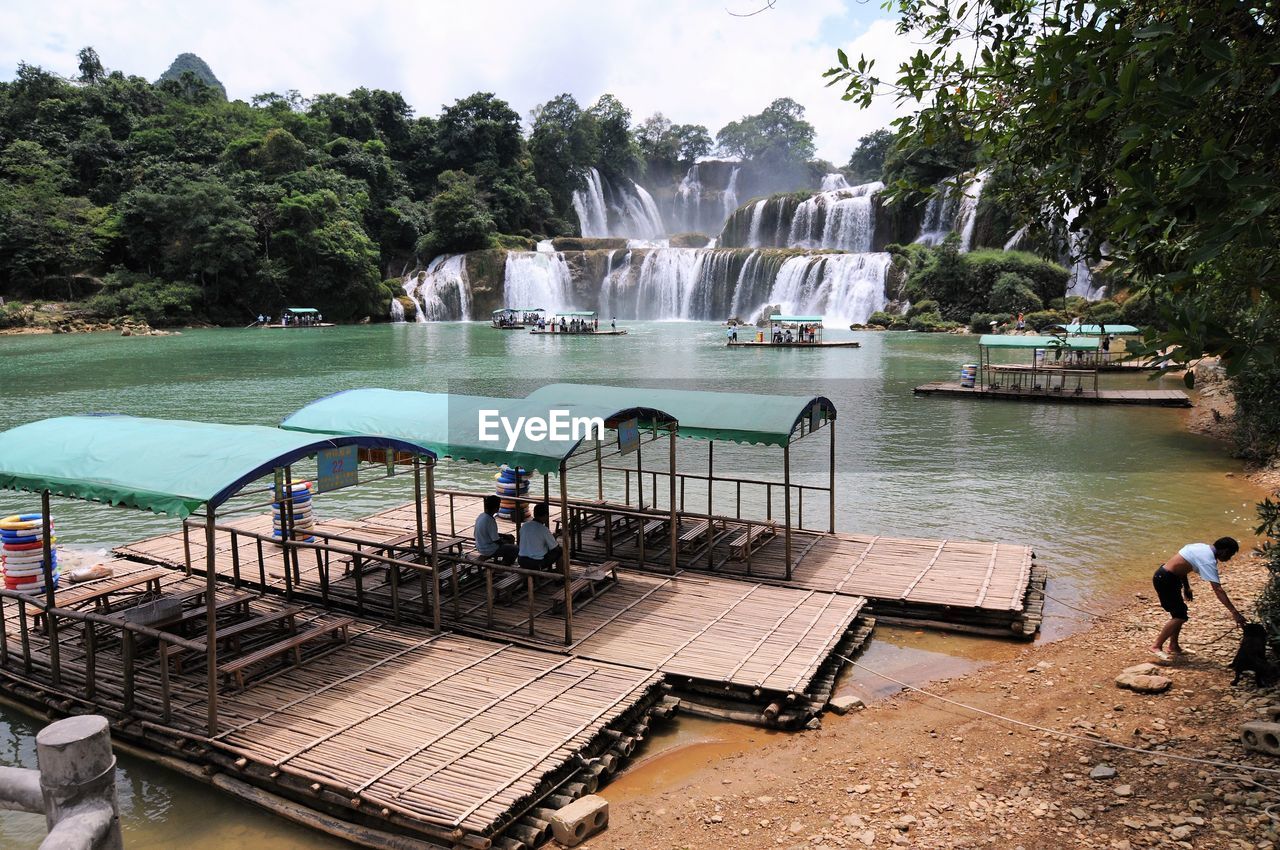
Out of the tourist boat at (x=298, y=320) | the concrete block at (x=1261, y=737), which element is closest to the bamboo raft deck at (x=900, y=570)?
the concrete block at (x=1261, y=737)

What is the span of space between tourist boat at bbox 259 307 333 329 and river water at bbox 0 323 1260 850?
16323 millimetres

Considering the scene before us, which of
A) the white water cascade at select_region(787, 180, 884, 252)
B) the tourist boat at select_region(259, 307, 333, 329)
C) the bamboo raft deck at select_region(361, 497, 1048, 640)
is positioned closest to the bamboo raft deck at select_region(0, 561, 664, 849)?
the bamboo raft deck at select_region(361, 497, 1048, 640)

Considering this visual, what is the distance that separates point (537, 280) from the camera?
74.3m

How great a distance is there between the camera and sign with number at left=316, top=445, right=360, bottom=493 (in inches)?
320

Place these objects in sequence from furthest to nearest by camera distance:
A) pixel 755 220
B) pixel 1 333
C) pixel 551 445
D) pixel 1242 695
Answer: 1. pixel 755 220
2. pixel 1 333
3. pixel 551 445
4. pixel 1242 695

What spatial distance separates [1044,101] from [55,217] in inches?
2991

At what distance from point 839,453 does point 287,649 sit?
16.2 m

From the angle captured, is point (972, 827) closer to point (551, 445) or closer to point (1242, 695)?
point (1242, 695)

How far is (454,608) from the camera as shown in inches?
367

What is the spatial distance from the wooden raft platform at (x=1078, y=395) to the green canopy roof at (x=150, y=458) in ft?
86.5

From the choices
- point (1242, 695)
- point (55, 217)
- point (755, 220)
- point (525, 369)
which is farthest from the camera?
point (755, 220)

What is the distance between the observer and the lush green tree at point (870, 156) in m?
103

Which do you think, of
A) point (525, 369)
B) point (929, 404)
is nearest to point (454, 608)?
point (929, 404)

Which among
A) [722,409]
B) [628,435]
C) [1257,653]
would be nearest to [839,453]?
[722,409]
